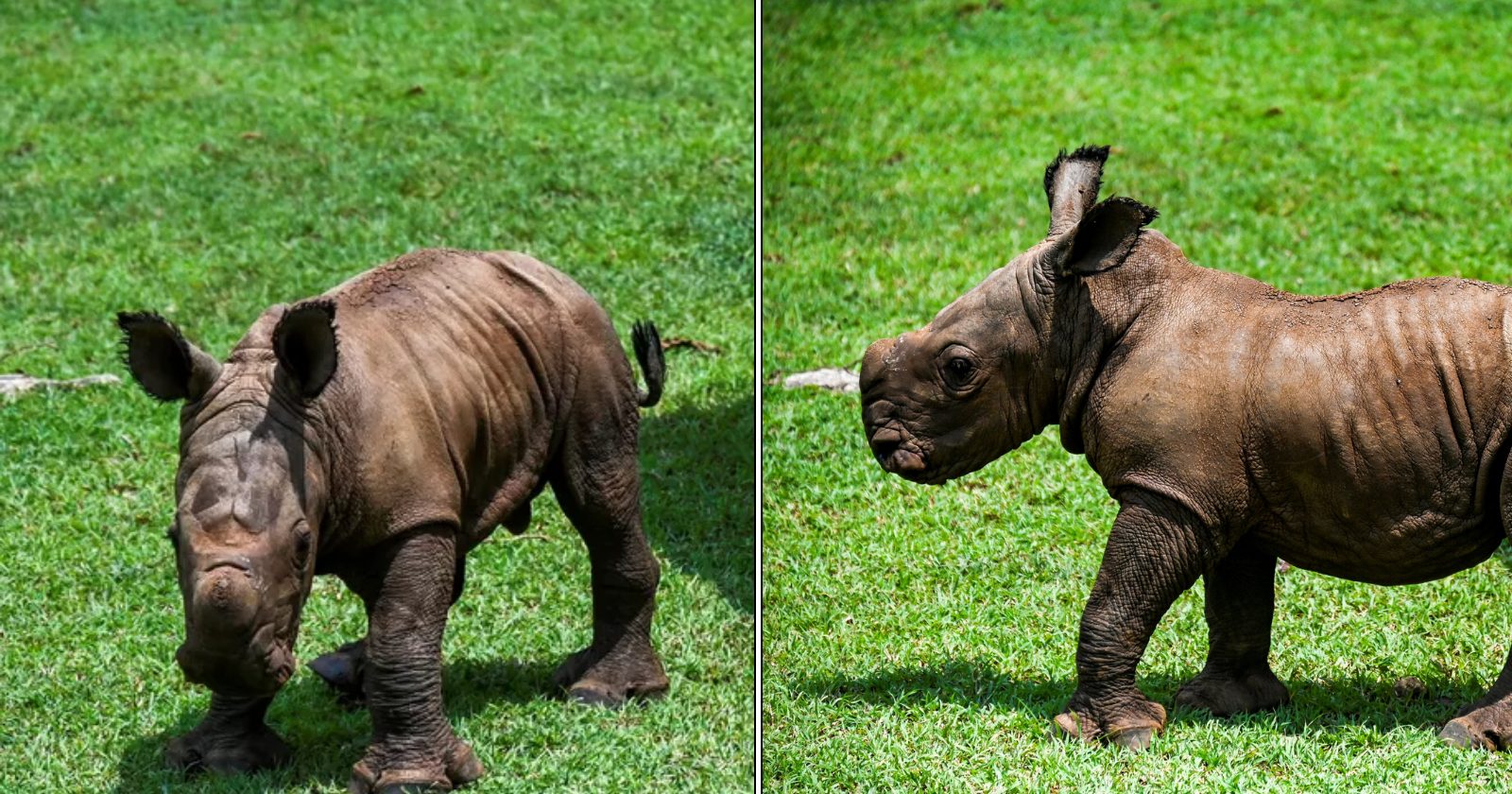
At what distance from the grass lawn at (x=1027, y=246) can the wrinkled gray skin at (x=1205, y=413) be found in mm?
441

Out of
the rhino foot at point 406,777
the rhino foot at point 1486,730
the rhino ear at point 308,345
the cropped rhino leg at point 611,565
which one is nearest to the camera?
the rhino foot at point 1486,730

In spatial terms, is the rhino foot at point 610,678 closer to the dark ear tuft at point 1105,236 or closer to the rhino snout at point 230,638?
the rhino snout at point 230,638

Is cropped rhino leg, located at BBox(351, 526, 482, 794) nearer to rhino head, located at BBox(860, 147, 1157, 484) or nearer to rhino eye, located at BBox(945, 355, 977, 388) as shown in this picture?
rhino head, located at BBox(860, 147, 1157, 484)

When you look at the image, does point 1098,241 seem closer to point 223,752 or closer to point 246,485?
point 246,485

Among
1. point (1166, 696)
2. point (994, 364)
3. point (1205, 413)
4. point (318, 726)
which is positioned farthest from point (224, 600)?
point (1166, 696)

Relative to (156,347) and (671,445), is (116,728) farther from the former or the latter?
(671,445)

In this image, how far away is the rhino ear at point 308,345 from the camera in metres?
5.86

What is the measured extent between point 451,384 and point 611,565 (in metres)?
1.28

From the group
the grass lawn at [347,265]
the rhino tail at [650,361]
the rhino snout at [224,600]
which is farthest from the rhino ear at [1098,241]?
the rhino snout at [224,600]

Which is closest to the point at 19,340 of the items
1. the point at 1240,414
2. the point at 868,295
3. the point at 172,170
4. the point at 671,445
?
the point at 172,170

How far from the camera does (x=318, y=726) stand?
278 inches

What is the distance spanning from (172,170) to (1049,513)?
24.7ft

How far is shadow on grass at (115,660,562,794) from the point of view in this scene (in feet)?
21.5

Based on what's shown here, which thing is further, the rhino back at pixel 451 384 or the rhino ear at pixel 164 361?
the rhino back at pixel 451 384
